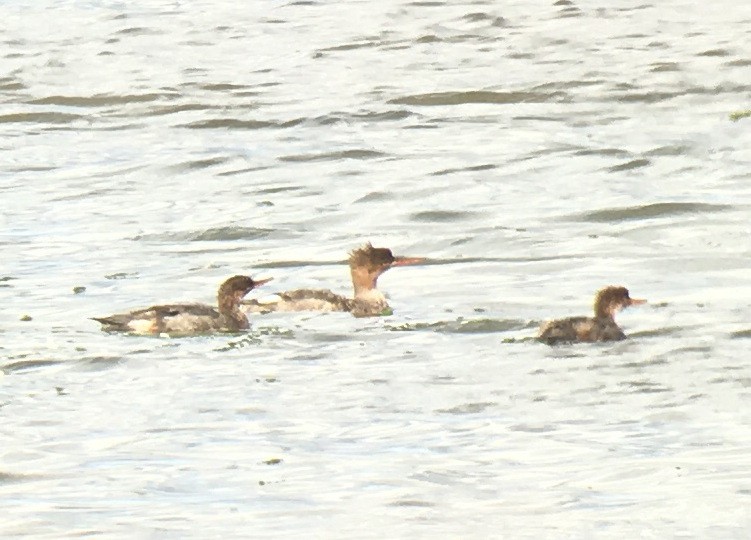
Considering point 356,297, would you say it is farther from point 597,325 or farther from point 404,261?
point 597,325

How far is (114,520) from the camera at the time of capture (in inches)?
293

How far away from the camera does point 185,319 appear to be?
10.6 meters

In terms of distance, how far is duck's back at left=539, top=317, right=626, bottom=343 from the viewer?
Answer: 10109 millimetres

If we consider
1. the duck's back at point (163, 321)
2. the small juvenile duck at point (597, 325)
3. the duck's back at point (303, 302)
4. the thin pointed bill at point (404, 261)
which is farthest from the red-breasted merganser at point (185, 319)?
the small juvenile duck at point (597, 325)

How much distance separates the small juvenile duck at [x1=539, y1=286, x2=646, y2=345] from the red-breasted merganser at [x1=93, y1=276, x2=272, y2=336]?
5.19ft

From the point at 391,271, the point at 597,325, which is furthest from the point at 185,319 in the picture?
the point at 391,271

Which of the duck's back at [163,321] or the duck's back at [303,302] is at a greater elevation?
the duck's back at [163,321]

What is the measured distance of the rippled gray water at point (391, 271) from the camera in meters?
7.77

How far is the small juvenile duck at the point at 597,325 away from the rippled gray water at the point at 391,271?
78 mm

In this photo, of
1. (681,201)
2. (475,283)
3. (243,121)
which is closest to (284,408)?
(475,283)

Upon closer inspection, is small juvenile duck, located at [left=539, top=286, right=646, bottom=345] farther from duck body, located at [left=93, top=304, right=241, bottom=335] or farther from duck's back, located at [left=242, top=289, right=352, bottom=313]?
duck body, located at [left=93, top=304, right=241, bottom=335]

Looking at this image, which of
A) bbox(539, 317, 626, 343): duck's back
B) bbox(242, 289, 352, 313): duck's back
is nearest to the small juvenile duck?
bbox(539, 317, 626, 343): duck's back

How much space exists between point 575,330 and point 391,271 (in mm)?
2824

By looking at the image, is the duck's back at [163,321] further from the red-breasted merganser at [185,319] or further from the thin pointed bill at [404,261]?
the thin pointed bill at [404,261]
